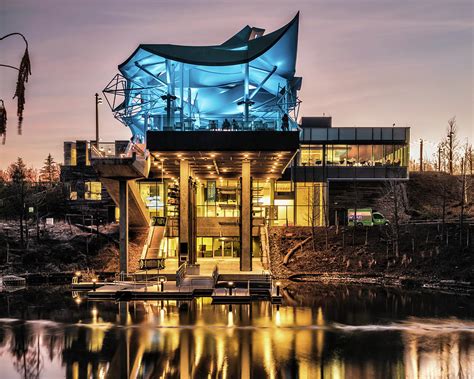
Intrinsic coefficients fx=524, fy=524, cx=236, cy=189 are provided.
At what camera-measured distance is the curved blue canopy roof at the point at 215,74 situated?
1588 inches

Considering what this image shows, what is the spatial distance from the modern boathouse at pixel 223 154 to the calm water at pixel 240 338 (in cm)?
1056

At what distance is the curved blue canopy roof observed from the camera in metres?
40.3

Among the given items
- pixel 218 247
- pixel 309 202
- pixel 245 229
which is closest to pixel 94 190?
pixel 218 247

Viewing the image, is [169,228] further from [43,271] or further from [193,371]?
[193,371]

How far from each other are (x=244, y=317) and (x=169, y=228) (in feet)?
85.0

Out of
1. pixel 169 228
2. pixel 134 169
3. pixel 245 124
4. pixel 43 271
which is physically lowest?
pixel 43 271

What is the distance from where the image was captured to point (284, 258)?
4516cm

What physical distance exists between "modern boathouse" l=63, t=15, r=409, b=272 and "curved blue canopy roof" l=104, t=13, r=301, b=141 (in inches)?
4.7

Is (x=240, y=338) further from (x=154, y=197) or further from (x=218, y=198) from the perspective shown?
(x=154, y=197)

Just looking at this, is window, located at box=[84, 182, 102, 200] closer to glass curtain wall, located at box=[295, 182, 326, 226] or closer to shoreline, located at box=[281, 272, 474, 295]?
glass curtain wall, located at box=[295, 182, 326, 226]

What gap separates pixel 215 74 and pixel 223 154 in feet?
37.7

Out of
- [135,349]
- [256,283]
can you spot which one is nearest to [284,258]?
[256,283]

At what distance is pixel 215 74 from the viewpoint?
46.8m

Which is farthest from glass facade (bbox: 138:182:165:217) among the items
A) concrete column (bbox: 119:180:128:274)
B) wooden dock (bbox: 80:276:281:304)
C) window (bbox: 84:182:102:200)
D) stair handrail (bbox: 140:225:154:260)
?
wooden dock (bbox: 80:276:281:304)
